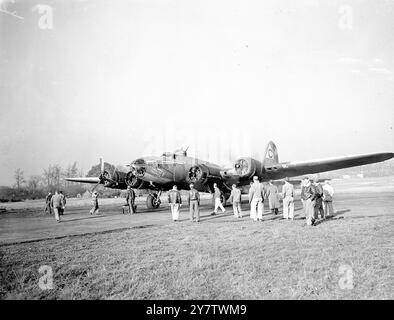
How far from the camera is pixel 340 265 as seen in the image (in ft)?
21.0

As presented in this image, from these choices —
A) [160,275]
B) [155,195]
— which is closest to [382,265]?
[160,275]

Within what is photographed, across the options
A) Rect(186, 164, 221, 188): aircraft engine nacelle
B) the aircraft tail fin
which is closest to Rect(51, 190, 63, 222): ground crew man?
Rect(186, 164, 221, 188): aircraft engine nacelle

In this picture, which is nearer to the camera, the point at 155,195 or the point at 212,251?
the point at 212,251

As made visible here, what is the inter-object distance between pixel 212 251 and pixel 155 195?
15839 millimetres

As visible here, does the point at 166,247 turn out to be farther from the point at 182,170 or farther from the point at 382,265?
the point at 182,170

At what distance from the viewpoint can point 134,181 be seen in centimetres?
2091

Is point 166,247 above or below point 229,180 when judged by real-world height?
below

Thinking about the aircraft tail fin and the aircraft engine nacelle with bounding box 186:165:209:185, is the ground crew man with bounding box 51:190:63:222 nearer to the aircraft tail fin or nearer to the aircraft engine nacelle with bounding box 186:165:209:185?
the aircraft engine nacelle with bounding box 186:165:209:185

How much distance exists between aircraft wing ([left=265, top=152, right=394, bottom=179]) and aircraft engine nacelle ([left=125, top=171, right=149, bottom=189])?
773cm

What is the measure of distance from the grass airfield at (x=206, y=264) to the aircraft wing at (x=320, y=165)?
609 cm

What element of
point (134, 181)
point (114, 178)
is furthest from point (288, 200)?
point (114, 178)

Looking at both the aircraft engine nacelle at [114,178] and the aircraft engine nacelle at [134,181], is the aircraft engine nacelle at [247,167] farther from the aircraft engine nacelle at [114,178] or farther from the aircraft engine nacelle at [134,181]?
the aircraft engine nacelle at [114,178]
